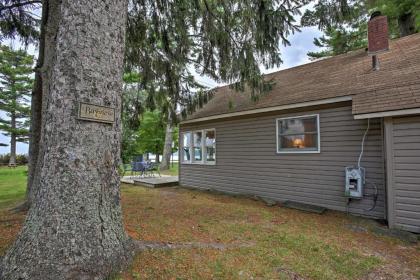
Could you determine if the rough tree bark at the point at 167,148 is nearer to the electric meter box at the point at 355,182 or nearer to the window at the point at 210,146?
the window at the point at 210,146

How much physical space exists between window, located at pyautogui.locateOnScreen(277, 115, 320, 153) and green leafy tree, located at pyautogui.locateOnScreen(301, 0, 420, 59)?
2.22 meters

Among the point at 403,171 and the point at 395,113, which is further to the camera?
the point at 403,171

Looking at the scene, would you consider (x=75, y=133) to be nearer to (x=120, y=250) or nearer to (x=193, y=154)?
(x=120, y=250)

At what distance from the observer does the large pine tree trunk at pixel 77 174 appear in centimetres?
230

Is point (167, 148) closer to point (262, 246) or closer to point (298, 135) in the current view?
point (298, 135)

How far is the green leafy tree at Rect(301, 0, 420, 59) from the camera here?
508 centimetres

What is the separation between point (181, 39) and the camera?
639 cm

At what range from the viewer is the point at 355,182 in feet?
19.0

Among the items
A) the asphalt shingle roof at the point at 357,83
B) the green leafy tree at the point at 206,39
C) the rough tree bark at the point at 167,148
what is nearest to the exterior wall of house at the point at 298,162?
the asphalt shingle roof at the point at 357,83

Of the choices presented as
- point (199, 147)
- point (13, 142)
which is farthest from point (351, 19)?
point (13, 142)

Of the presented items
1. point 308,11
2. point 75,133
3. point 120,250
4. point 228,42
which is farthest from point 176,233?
point 308,11

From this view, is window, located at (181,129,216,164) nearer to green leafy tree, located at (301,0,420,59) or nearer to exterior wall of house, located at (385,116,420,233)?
green leafy tree, located at (301,0,420,59)

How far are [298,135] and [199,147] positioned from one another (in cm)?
435

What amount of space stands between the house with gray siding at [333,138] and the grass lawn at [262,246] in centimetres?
73
